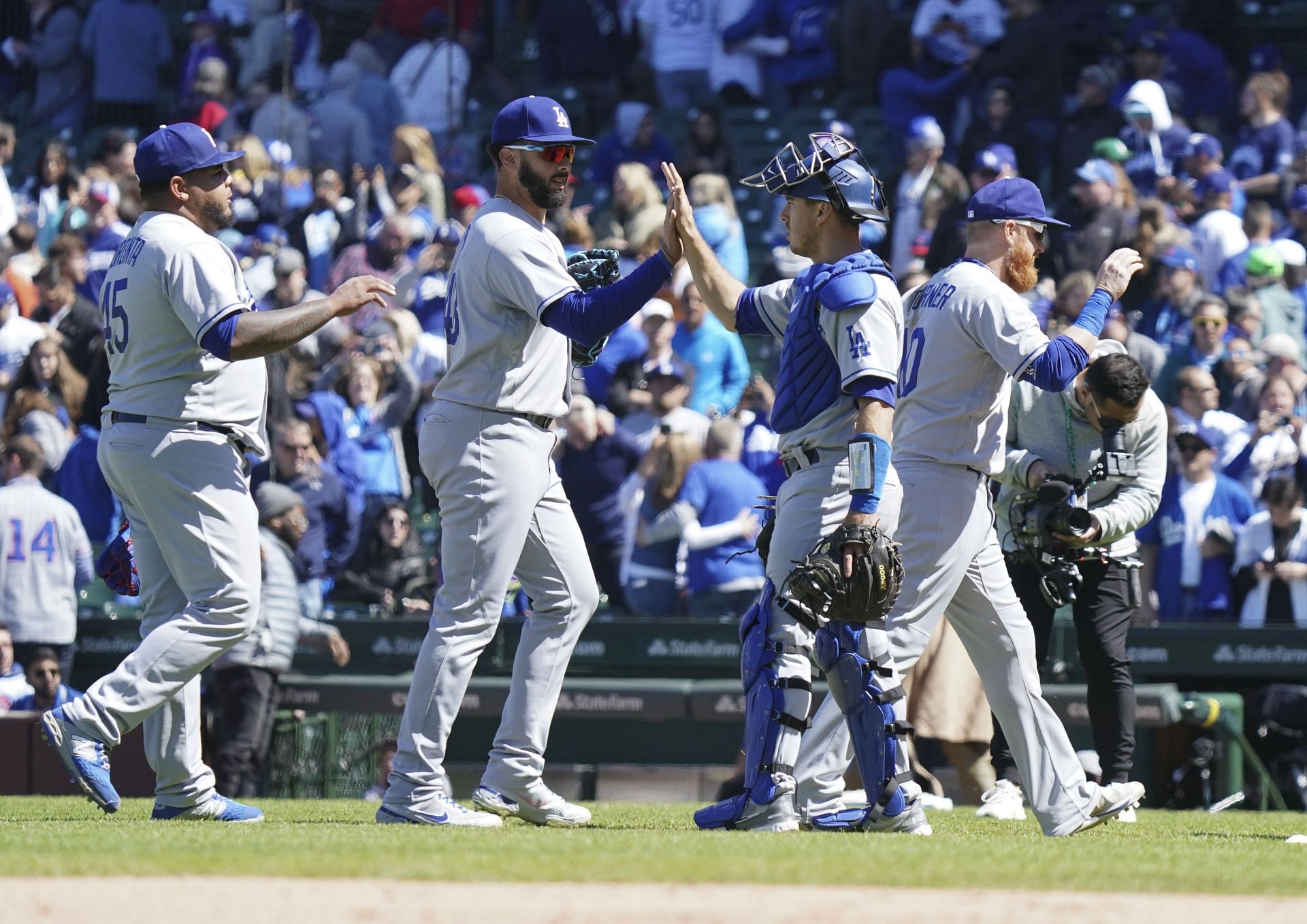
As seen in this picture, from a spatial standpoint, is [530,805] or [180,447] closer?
[180,447]

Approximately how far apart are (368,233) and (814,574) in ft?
36.0

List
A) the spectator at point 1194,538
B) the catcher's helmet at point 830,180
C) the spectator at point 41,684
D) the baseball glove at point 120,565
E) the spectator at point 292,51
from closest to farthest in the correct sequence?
the catcher's helmet at point 830,180 → the baseball glove at point 120,565 → the spectator at point 1194,538 → the spectator at point 41,684 → the spectator at point 292,51

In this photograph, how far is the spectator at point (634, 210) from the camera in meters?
14.3

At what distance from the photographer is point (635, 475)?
12.1 meters

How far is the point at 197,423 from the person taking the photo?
6.52 meters

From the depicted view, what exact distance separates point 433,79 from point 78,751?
469 inches

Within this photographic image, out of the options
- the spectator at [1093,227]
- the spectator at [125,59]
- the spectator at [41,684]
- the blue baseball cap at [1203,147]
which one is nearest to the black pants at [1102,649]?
the spectator at [1093,227]

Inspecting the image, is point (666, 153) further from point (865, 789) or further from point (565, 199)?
A: point (865, 789)

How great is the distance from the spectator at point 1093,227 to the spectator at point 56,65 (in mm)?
10361

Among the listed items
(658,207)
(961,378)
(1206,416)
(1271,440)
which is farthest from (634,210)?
(961,378)

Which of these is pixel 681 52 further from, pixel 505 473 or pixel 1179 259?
pixel 505 473

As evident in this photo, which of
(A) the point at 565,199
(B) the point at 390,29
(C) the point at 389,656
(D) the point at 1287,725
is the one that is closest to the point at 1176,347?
(D) the point at 1287,725

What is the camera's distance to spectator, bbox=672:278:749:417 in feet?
43.0

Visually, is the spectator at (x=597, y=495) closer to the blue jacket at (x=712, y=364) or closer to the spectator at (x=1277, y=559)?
the blue jacket at (x=712, y=364)
